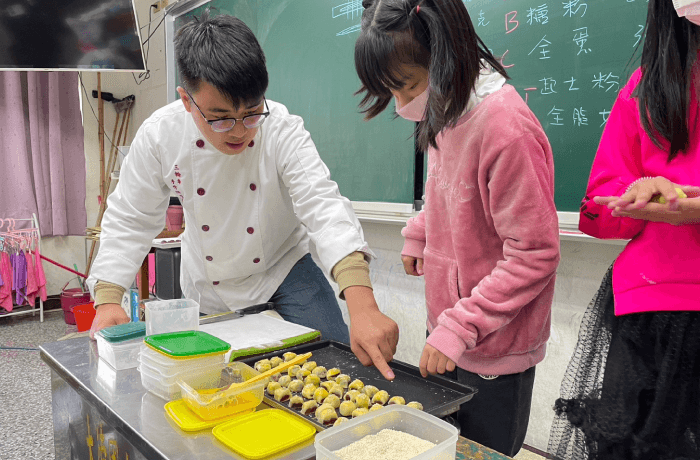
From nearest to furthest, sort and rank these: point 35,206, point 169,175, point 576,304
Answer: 1. point 169,175
2. point 576,304
3. point 35,206

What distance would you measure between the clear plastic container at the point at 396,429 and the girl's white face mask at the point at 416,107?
0.64 meters

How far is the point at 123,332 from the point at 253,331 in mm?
292

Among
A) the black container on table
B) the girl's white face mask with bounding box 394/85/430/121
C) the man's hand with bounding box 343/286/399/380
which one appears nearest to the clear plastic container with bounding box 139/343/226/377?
the man's hand with bounding box 343/286/399/380

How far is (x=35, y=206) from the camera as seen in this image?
4.18 m

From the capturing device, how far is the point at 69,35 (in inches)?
140

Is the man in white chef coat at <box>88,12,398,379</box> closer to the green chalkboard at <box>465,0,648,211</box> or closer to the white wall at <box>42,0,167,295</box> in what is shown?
the green chalkboard at <box>465,0,648,211</box>

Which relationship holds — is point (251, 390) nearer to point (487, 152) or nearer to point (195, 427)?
point (195, 427)

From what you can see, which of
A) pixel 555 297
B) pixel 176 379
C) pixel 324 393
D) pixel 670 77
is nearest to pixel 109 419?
pixel 176 379

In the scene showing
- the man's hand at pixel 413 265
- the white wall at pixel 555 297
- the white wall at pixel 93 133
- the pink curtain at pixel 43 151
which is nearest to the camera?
the man's hand at pixel 413 265

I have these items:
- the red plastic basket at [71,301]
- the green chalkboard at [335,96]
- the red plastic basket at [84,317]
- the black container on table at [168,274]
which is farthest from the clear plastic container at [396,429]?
the red plastic basket at [71,301]

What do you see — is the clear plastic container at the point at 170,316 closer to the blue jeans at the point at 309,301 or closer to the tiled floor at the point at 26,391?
the blue jeans at the point at 309,301

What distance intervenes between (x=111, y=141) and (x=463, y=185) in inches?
169

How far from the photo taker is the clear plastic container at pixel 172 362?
0.87m

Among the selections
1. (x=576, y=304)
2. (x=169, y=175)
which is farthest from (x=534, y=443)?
(x=169, y=175)
